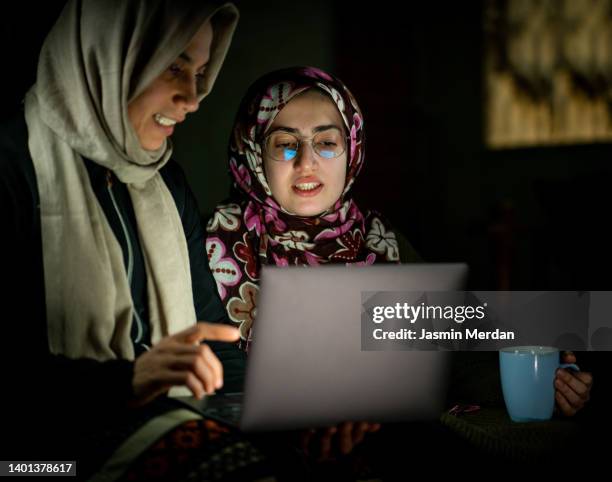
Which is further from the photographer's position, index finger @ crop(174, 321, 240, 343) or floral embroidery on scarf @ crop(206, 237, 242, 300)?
floral embroidery on scarf @ crop(206, 237, 242, 300)

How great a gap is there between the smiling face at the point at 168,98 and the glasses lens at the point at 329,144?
295 mm

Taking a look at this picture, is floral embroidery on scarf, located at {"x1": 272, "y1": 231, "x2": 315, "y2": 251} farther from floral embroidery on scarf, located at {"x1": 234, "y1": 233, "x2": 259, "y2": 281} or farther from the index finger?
the index finger

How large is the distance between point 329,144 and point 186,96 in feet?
1.13

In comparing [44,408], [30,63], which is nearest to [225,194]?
[30,63]

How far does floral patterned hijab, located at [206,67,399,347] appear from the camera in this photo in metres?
1.56

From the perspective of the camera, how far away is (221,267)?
5.10ft

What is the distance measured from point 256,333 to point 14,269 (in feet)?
1.40

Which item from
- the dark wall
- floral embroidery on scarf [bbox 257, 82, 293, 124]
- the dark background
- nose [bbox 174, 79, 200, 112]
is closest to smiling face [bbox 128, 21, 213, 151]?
nose [bbox 174, 79, 200, 112]

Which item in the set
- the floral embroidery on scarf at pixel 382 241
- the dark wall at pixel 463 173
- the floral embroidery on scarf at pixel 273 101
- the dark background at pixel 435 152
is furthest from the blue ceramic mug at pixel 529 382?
the dark wall at pixel 463 173

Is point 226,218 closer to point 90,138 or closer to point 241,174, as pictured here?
point 241,174

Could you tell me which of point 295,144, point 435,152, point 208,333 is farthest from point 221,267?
point 435,152

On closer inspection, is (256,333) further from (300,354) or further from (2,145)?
(2,145)

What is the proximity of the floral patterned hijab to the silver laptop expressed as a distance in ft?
1.69

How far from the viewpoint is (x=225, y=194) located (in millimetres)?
2119
